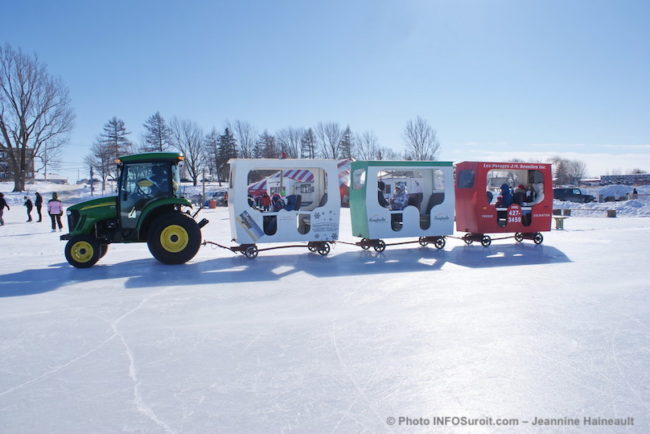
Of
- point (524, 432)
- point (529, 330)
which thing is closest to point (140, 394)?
point (524, 432)

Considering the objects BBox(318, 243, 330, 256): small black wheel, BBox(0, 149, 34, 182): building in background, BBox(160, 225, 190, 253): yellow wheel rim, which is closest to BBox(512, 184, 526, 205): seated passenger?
BBox(318, 243, 330, 256): small black wheel

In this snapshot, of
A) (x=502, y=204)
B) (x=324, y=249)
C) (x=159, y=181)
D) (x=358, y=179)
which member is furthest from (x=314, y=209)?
(x=502, y=204)

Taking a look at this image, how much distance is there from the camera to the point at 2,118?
40656 millimetres

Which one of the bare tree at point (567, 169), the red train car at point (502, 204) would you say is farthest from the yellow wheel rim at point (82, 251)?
the bare tree at point (567, 169)

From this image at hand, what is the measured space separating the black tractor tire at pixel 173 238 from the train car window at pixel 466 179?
630 cm

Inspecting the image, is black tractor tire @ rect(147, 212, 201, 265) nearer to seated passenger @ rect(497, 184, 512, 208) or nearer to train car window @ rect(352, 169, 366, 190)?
train car window @ rect(352, 169, 366, 190)

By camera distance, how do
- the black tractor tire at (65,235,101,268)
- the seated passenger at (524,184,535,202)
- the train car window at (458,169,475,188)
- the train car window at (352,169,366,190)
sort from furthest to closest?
the seated passenger at (524,184,535,202)
the train car window at (458,169,475,188)
the train car window at (352,169,366,190)
the black tractor tire at (65,235,101,268)

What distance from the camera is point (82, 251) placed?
26.6 ft

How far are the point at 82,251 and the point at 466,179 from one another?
8.37 m

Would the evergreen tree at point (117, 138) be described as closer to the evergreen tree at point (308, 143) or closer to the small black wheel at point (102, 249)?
the evergreen tree at point (308, 143)

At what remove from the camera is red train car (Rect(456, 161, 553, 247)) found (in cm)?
1048

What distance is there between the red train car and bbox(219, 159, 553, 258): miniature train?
0.02 metres

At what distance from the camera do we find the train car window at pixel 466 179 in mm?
10586

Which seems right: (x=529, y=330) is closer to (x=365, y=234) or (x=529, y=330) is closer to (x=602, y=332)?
(x=602, y=332)
